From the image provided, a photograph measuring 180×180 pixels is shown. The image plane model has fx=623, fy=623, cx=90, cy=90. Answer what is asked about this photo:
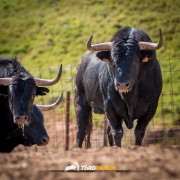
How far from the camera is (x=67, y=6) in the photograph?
34.5m

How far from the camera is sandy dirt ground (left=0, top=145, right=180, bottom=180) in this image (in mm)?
5094

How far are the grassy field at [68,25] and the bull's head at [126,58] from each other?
14.8 metres

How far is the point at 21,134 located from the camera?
10.6 meters

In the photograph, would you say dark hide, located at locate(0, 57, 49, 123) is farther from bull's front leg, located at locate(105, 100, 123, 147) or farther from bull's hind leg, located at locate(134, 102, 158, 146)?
bull's hind leg, located at locate(134, 102, 158, 146)

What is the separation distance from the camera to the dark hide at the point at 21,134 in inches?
392

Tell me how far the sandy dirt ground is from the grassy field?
1841 cm

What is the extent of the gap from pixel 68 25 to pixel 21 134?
69.8 feet

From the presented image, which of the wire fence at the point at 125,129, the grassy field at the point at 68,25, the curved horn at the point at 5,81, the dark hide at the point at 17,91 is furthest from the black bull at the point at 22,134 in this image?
the grassy field at the point at 68,25

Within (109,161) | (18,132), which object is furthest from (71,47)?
(109,161)

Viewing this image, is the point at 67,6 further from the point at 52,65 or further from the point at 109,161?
the point at 109,161

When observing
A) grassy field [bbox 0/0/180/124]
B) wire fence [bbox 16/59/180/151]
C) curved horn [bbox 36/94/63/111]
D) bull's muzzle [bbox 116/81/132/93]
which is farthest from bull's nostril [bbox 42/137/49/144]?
grassy field [bbox 0/0/180/124]

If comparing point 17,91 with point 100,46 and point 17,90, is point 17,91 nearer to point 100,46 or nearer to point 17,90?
point 17,90

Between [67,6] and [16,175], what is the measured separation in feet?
97.5

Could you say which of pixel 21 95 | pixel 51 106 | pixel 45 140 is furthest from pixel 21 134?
pixel 51 106
